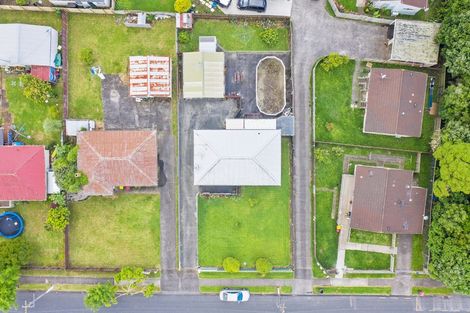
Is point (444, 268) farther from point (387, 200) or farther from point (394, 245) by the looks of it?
point (387, 200)

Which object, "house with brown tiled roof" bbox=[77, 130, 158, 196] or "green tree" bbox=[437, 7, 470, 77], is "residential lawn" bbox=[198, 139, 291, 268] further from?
"green tree" bbox=[437, 7, 470, 77]

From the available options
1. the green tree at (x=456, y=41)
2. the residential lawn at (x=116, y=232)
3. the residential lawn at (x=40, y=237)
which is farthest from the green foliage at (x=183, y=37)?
the green tree at (x=456, y=41)

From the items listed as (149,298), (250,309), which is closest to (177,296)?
(149,298)

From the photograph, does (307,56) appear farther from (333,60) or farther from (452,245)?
(452,245)

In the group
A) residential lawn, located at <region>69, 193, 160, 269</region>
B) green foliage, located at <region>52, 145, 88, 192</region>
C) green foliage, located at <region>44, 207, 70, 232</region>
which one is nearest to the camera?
green foliage, located at <region>52, 145, 88, 192</region>

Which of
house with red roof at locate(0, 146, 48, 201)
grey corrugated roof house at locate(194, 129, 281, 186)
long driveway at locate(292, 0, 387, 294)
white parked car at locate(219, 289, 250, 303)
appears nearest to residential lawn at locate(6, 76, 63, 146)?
house with red roof at locate(0, 146, 48, 201)

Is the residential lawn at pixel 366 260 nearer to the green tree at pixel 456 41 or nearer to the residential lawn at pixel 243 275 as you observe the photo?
the residential lawn at pixel 243 275
